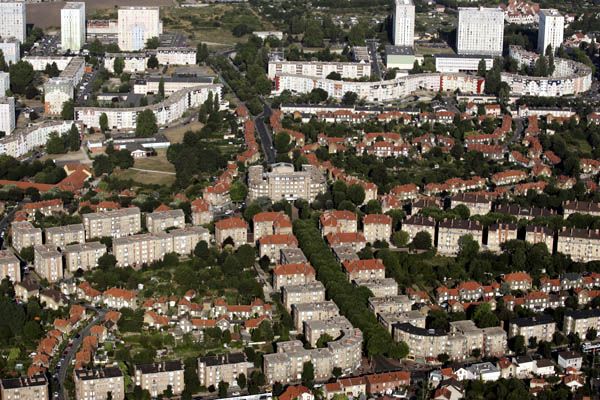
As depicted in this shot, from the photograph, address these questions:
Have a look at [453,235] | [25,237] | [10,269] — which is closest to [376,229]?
[453,235]

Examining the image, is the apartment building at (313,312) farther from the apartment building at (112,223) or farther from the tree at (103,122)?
the tree at (103,122)

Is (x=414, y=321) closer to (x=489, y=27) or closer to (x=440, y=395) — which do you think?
(x=440, y=395)

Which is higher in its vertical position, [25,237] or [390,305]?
[25,237]

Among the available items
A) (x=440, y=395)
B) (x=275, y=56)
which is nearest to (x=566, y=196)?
(x=440, y=395)

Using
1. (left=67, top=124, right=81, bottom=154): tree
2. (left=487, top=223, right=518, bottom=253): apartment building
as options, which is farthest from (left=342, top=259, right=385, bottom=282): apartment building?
(left=67, top=124, right=81, bottom=154): tree

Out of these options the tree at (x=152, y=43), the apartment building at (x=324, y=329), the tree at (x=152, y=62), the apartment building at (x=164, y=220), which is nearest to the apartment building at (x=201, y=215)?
the apartment building at (x=164, y=220)

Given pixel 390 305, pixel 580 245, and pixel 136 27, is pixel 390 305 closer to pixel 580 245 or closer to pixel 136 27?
pixel 580 245

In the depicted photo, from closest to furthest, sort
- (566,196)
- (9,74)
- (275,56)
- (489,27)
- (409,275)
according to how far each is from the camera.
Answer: (409,275)
(566,196)
(9,74)
(275,56)
(489,27)
